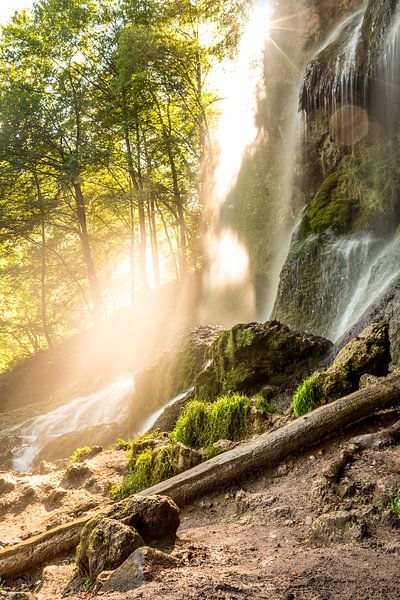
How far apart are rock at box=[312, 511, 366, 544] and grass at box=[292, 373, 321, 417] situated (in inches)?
81.7

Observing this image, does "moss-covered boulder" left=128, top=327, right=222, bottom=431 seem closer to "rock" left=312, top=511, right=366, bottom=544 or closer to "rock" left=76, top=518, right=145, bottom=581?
"rock" left=76, top=518, right=145, bottom=581

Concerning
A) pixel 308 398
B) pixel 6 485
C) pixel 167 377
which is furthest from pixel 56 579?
pixel 167 377

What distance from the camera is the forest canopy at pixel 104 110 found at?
21578 mm

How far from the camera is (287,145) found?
20.3 metres

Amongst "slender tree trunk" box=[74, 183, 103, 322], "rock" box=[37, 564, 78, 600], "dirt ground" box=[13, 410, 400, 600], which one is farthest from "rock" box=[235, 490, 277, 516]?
"slender tree trunk" box=[74, 183, 103, 322]

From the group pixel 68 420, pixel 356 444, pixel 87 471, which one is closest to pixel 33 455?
pixel 68 420

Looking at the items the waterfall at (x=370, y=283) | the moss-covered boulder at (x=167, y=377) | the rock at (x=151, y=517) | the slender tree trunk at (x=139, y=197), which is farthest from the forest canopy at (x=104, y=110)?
the rock at (x=151, y=517)

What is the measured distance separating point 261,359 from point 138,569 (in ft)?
21.4

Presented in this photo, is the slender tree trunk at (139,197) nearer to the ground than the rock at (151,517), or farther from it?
farther from it

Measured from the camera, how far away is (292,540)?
11.2 ft

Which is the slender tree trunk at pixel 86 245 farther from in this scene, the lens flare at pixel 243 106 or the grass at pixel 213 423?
the grass at pixel 213 423

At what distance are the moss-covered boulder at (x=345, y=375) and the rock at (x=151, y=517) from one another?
2.31m

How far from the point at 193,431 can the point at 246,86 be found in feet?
76.6

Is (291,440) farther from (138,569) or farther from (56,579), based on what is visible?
(56,579)
